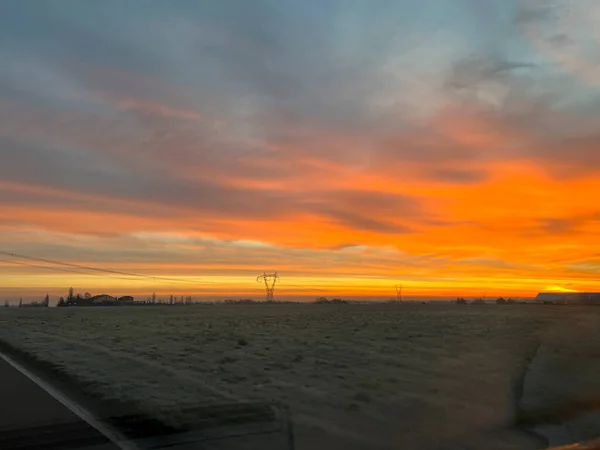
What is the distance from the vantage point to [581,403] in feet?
39.9

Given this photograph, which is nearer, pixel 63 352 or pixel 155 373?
A: pixel 155 373

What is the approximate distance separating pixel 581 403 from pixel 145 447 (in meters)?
8.80

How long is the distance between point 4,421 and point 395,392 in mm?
7358

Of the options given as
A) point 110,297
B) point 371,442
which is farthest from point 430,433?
point 110,297

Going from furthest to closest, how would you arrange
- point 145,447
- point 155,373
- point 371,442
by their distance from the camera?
point 155,373
point 371,442
point 145,447

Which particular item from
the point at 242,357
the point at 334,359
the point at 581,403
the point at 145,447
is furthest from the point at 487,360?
the point at 145,447

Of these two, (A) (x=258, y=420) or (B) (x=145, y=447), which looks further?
(A) (x=258, y=420)

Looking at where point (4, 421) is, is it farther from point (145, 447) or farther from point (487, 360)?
point (487, 360)

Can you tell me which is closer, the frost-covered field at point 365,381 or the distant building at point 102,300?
the frost-covered field at point 365,381

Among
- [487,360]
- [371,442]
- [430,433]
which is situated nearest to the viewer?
[371,442]

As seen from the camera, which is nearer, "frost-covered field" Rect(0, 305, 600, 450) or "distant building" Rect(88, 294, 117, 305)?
"frost-covered field" Rect(0, 305, 600, 450)

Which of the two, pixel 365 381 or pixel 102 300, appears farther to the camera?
pixel 102 300

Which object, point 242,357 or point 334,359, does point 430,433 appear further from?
point 242,357

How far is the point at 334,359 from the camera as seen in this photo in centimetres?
1830
